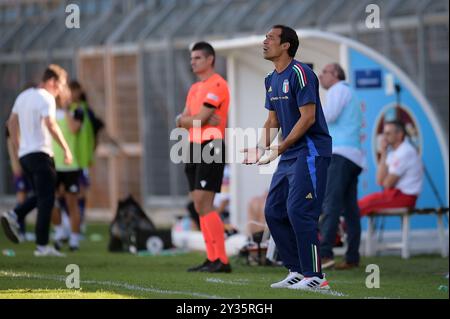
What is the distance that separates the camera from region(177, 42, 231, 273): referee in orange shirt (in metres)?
12.3

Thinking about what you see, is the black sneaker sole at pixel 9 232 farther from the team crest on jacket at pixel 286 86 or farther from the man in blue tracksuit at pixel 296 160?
the team crest on jacket at pixel 286 86

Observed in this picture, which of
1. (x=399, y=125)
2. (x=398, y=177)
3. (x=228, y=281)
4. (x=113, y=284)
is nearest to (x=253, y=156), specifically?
(x=228, y=281)

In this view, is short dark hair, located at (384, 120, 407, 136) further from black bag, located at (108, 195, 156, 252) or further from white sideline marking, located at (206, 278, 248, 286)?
white sideline marking, located at (206, 278, 248, 286)

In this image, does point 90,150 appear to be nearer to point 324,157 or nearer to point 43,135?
point 43,135

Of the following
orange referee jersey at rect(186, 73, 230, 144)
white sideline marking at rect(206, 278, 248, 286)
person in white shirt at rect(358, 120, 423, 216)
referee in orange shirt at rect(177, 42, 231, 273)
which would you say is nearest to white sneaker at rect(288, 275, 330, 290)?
white sideline marking at rect(206, 278, 248, 286)

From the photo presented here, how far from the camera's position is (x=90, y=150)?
18.0 m

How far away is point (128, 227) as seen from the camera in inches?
650

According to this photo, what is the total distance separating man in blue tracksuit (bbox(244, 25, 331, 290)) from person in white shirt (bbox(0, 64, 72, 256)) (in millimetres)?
4344

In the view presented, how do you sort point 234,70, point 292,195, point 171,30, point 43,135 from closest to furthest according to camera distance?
point 292,195 < point 43,135 < point 234,70 < point 171,30

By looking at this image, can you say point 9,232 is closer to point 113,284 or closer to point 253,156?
point 113,284

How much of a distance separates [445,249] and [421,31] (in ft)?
13.3

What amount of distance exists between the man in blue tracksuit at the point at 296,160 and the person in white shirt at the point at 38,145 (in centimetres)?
434

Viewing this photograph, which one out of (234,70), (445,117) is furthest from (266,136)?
(445,117)

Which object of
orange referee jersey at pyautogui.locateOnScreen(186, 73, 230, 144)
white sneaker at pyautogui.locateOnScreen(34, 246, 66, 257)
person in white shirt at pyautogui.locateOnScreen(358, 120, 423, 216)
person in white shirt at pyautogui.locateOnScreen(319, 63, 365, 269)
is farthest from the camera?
person in white shirt at pyautogui.locateOnScreen(358, 120, 423, 216)
